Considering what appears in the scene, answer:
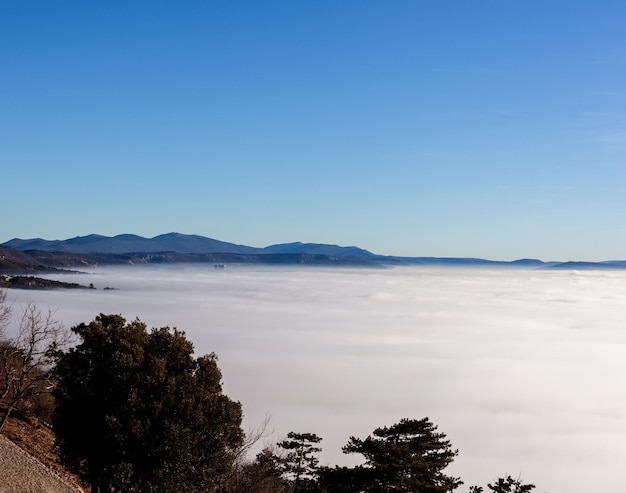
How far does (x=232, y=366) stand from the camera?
340ft

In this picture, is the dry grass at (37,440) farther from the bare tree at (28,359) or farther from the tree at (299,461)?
the tree at (299,461)

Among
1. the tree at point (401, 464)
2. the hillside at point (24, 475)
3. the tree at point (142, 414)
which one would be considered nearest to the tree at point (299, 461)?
the tree at point (401, 464)

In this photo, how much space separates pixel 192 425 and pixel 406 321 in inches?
6736

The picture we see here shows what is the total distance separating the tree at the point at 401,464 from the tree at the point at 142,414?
19.3 feet

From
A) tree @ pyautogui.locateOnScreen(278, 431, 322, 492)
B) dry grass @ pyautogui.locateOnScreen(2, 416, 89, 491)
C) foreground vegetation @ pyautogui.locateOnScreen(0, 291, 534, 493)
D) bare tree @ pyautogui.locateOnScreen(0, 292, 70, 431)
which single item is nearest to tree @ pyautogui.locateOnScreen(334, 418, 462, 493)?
foreground vegetation @ pyautogui.locateOnScreen(0, 291, 534, 493)

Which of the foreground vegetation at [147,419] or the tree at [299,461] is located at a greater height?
the foreground vegetation at [147,419]

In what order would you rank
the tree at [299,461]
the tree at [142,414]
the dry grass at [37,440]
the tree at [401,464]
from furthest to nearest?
the tree at [299,461]
the dry grass at [37,440]
the tree at [401,464]
the tree at [142,414]

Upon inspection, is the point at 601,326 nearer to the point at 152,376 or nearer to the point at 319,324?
the point at 319,324

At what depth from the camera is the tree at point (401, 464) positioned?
78.8ft

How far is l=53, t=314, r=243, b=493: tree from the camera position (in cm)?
2030

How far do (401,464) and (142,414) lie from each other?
35.9 feet

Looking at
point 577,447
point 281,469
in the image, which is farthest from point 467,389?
point 281,469

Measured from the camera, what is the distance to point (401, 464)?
2439cm

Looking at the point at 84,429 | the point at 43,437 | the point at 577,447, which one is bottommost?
the point at 577,447
